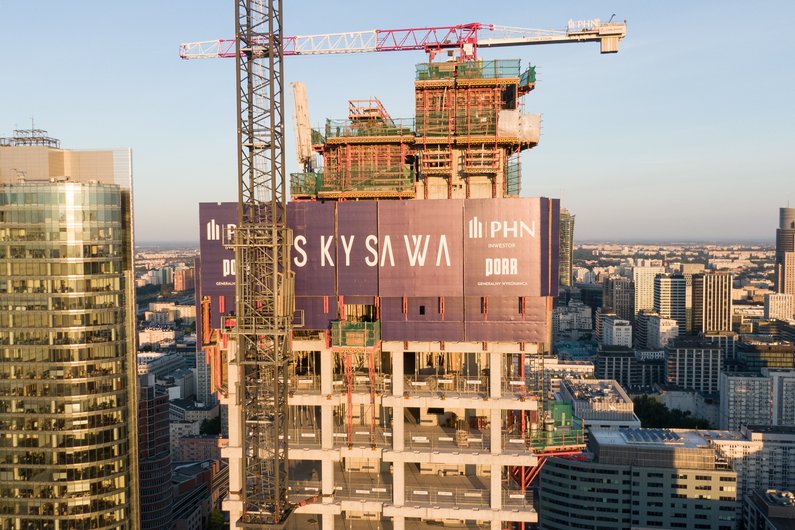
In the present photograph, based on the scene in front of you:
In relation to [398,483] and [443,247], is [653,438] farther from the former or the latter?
[443,247]

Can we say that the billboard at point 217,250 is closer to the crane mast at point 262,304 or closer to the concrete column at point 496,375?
the crane mast at point 262,304

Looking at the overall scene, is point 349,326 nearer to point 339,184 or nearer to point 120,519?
point 339,184

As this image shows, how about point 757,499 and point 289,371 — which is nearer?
point 289,371

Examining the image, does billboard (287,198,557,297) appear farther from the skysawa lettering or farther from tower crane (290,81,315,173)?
tower crane (290,81,315,173)

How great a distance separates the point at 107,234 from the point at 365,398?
2271 inches

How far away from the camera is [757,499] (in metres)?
139

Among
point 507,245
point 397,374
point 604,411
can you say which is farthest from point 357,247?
point 604,411

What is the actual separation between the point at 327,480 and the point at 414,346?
11.2m

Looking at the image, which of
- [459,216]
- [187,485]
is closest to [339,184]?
[459,216]

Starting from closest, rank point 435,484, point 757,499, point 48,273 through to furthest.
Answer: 1. point 435,484
2. point 48,273
3. point 757,499

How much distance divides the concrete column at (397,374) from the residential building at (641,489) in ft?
327

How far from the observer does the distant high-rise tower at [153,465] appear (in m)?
128

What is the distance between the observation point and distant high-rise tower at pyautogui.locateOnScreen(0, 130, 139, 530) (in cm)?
8288

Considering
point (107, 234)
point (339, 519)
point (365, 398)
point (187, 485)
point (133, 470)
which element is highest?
point (107, 234)
